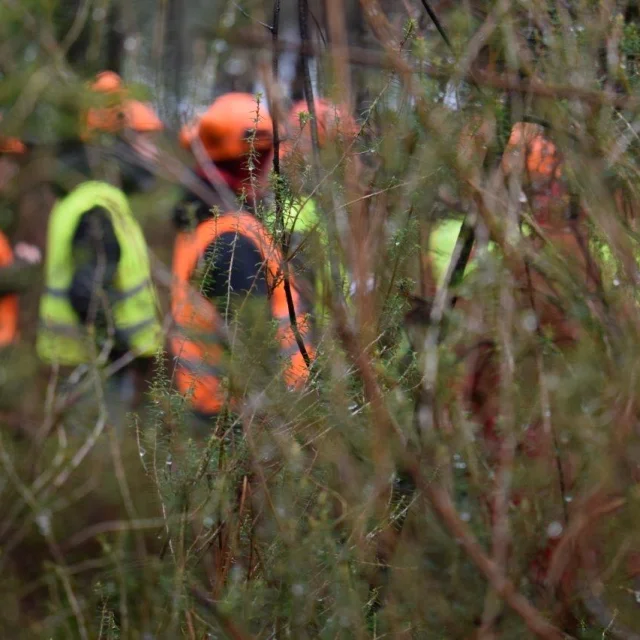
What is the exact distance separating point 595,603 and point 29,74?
4.90 ft

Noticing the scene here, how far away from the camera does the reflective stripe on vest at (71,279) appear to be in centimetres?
252

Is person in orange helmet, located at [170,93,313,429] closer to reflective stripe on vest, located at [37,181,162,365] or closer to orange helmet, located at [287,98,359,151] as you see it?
orange helmet, located at [287,98,359,151]

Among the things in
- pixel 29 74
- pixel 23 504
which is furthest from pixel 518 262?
pixel 23 504

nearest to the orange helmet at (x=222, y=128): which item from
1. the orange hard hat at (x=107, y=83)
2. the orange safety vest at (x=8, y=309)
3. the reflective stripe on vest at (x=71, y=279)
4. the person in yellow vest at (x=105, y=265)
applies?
the person in yellow vest at (x=105, y=265)

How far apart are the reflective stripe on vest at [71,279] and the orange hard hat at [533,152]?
880 mm

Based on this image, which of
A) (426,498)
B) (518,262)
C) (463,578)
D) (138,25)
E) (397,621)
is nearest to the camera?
(397,621)

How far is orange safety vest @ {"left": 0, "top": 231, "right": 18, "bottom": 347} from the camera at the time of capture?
242 cm

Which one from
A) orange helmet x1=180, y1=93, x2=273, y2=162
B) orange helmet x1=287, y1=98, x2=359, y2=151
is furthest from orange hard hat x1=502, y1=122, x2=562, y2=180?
orange helmet x1=180, y1=93, x2=273, y2=162

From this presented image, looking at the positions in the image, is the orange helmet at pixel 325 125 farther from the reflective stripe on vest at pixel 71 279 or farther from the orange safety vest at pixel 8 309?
the orange safety vest at pixel 8 309

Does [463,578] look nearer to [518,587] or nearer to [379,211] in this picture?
[518,587]

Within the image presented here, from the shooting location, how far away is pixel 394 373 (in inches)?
72.6

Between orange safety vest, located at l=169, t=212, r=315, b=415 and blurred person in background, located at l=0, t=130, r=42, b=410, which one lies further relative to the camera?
blurred person in background, located at l=0, t=130, r=42, b=410

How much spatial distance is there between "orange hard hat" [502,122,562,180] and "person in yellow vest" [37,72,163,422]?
2.71 feet

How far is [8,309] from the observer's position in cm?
250
